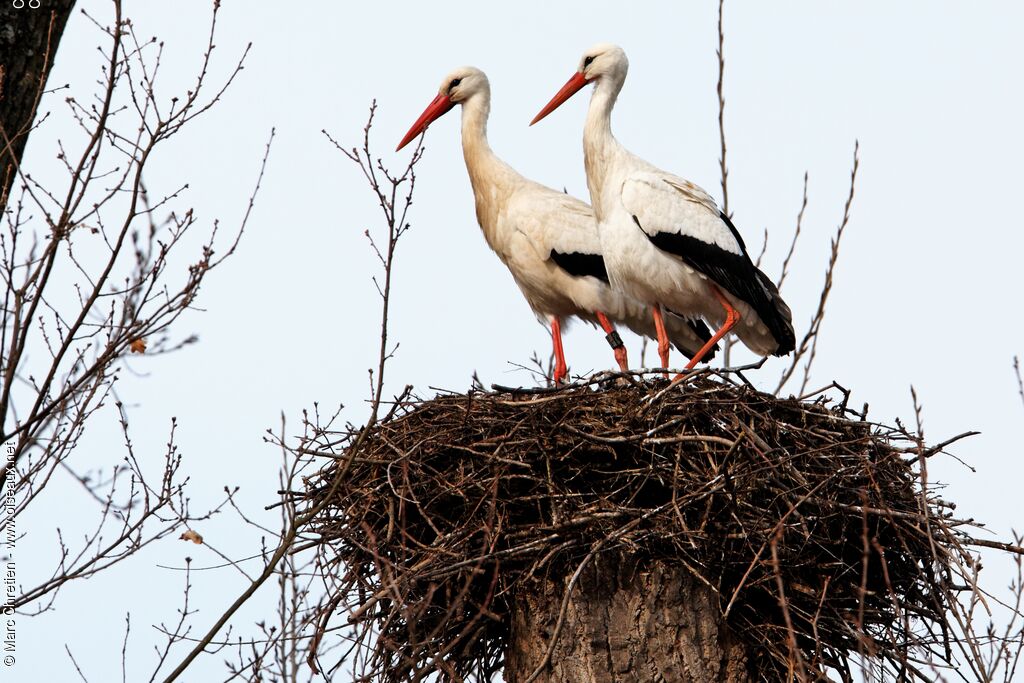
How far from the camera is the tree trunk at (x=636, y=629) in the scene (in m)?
4.98

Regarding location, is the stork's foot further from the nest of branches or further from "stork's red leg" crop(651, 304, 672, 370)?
the nest of branches

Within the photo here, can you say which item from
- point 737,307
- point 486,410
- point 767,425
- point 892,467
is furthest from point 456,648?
point 737,307

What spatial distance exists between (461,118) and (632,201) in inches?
87.8

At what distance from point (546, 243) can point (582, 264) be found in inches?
10.2

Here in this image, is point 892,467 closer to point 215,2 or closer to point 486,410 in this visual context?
point 486,410

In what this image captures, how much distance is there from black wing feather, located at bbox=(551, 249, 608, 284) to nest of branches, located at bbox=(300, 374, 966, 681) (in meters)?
2.28

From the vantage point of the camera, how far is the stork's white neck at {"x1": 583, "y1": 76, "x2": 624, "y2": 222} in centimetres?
750

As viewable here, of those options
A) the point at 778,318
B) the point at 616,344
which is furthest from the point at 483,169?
the point at 778,318

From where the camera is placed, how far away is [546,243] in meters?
8.19

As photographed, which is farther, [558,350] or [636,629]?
[558,350]

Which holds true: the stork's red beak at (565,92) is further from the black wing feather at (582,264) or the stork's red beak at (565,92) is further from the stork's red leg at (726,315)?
the stork's red leg at (726,315)

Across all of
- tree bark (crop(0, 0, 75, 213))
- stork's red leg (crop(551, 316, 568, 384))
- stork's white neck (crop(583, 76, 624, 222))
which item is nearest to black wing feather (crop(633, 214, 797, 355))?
stork's white neck (crop(583, 76, 624, 222))

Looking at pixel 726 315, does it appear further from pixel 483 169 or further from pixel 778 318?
pixel 483 169

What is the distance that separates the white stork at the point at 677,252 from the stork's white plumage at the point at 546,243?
0.62 meters
